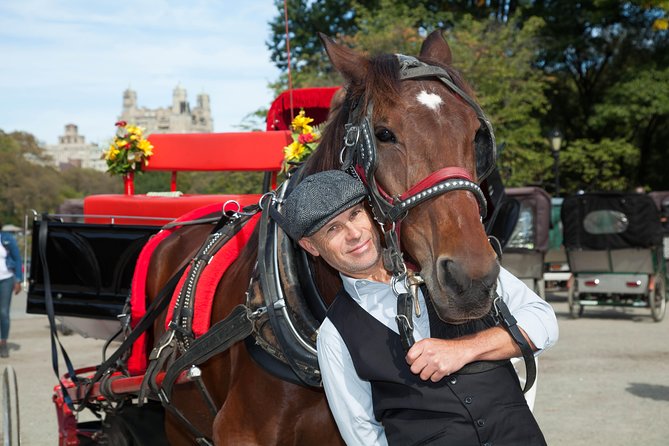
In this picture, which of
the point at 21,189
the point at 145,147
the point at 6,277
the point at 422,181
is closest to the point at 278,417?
the point at 422,181

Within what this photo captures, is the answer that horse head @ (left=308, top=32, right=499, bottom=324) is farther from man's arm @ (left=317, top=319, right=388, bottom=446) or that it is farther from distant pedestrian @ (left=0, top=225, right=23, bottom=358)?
distant pedestrian @ (left=0, top=225, right=23, bottom=358)

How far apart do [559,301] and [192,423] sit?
14987mm

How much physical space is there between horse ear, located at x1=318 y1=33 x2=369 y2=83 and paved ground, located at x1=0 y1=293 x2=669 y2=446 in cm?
424

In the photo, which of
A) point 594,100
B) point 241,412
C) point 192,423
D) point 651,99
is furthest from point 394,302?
point 594,100

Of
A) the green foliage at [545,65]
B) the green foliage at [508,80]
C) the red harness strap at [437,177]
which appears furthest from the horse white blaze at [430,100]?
the green foliage at [508,80]

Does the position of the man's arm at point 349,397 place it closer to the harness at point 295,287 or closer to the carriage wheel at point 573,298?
the harness at point 295,287

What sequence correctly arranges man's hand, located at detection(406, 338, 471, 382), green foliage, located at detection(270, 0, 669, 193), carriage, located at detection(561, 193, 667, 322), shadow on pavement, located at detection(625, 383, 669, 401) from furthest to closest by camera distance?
green foliage, located at detection(270, 0, 669, 193)
carriage, located at detection(561, 193, 667, 322)
shadow on pavement, located at detection(625, 383, 669, 401)
man's hand, located at detection(406, 338, 471, 382)

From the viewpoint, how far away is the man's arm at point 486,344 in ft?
6.37

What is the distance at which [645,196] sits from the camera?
1293 cm

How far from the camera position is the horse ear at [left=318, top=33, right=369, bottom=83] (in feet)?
8.34

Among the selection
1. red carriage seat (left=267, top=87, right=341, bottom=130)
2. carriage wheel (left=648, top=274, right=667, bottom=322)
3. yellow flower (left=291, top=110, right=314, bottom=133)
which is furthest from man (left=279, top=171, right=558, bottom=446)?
carriage wheel (left=648, top=274, right=667, bottom=322)

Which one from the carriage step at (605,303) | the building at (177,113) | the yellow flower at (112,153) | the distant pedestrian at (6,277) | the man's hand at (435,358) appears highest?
the building at (177,113)

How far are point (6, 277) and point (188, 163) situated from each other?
6.37 meters

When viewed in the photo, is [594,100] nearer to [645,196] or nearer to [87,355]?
[645,196]
